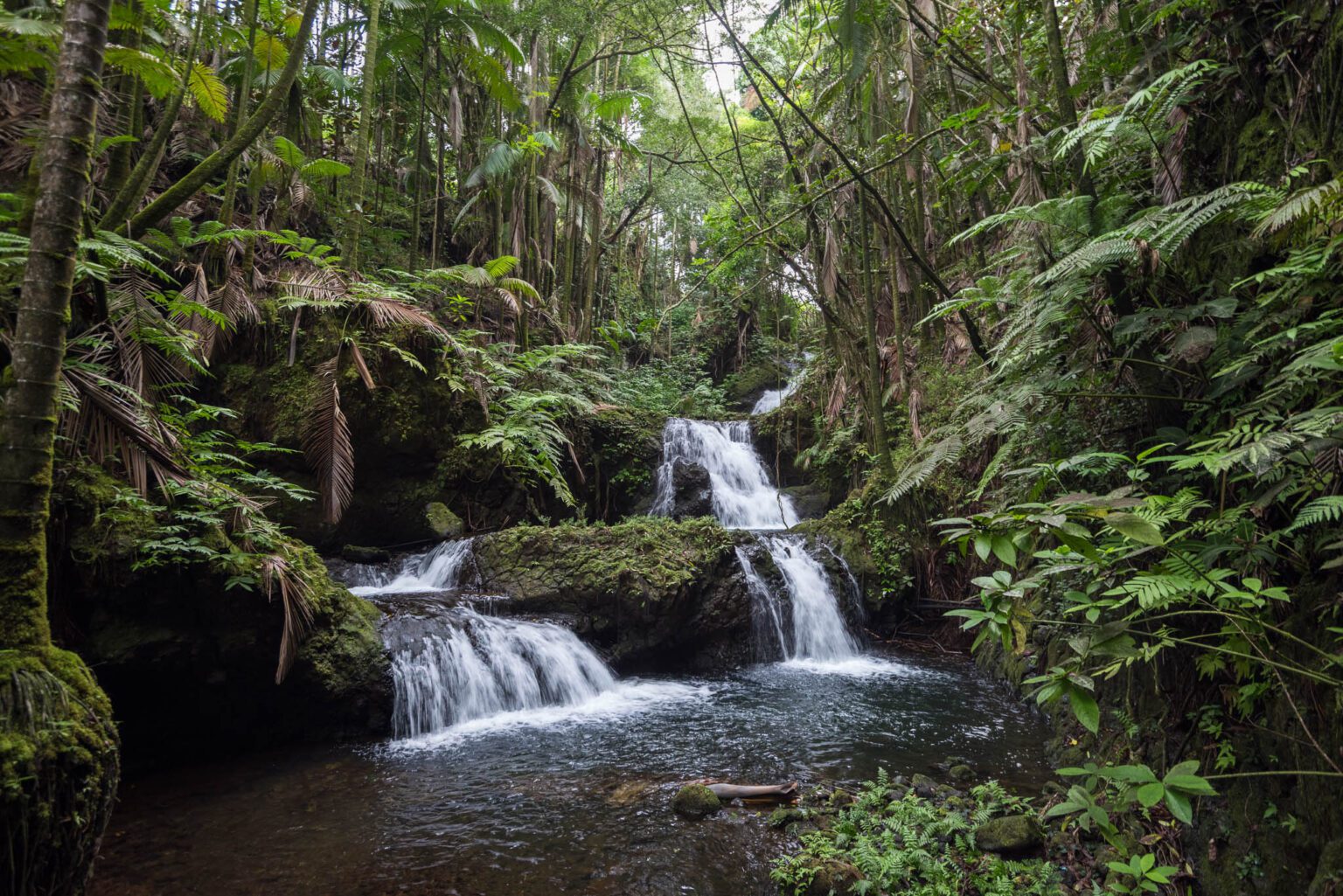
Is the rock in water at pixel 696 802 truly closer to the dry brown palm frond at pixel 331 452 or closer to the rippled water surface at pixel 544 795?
the rippled water surface at pixel 544 795

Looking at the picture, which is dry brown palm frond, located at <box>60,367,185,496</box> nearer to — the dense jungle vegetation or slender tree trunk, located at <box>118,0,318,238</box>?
the dense jungle vegetation

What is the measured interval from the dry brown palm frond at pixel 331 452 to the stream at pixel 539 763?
1.27m

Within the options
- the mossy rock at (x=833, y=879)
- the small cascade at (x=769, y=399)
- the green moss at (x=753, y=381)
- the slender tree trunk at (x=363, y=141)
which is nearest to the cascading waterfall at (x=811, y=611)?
the mossy rock at (x=833, y=879)

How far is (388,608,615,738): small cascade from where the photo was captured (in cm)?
592

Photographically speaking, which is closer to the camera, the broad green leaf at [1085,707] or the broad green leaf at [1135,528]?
the broad green leaf at [1135,528]

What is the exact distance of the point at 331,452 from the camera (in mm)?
6828

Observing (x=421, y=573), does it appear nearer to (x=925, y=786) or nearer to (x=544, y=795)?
(x=544, y=795)

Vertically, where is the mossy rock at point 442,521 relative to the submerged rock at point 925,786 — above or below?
above

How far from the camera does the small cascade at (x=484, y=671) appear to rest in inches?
233

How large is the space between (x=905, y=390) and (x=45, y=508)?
8986mm

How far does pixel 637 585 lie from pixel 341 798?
12.7 ft

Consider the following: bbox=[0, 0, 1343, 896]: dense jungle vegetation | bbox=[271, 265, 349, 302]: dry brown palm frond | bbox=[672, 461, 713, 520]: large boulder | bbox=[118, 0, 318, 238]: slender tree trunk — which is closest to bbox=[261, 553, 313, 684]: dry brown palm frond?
bbox=[0, 0, 1343, 896]: dense jungle vegetation

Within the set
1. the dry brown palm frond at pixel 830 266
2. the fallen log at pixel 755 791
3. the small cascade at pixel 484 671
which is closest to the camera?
the fallen log at pixel 755 791

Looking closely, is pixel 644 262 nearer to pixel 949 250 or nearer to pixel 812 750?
pixel 949 250
